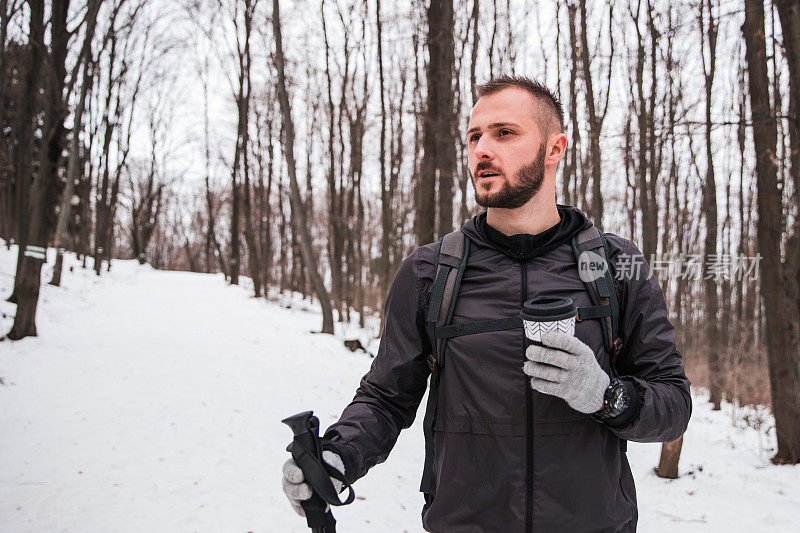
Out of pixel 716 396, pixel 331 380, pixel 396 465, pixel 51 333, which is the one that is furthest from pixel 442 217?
pixel 716 396

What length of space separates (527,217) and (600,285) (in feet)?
1.09

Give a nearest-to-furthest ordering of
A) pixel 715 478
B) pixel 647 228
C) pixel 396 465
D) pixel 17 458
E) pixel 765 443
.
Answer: pixel 17 458 → pixel 396 465 → pixel 715 478 → pixel 765 443 → pixel 647 228

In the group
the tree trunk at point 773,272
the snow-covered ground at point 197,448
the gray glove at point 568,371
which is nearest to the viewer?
the gray glove at point 568,371

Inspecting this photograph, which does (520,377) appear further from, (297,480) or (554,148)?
(554,148)

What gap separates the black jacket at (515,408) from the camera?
140 cm

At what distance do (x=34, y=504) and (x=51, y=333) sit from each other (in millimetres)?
5722

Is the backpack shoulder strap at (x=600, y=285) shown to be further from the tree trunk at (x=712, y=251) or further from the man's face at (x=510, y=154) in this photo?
the tree trunk at (x=712, y=251)

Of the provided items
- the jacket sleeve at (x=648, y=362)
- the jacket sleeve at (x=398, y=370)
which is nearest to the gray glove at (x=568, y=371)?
the jacket sleeve at (x=648, y=362)

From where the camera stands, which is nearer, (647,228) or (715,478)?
(715,478)

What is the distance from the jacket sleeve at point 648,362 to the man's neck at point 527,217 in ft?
0.86

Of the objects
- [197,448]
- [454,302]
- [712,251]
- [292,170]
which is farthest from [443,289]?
[712,251]

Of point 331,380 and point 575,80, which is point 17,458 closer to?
point 331,380

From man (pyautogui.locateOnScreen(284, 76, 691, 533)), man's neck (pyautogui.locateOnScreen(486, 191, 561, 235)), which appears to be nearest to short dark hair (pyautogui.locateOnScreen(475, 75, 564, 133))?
man (pyautogui.locateOnScreen(284, 76, 691, 533))

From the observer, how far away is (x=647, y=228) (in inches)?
469
